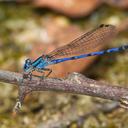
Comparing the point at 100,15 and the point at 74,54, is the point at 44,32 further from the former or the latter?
the point at 74,54

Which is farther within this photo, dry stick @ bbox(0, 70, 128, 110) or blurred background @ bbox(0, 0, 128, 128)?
blurred background @ bbox(0, 0, 128, 128)

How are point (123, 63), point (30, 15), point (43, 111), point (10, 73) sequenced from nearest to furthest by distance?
point (10, 73) < point (43, 111) < point (123, 63) < point (30, 15)

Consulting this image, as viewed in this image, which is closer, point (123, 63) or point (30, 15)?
point (123, 63)

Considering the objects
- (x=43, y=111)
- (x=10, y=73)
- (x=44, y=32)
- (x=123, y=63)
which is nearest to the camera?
(x=10, y=73)

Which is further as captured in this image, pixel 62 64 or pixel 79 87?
pixel 62 64

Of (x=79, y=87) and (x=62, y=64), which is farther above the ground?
(x=62, y=64)

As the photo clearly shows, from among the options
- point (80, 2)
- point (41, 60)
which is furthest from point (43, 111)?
point (80, 2)

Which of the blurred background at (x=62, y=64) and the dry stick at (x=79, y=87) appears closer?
the dry stick at (x=79, y=87)

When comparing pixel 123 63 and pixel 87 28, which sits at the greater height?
pixel 87 28
